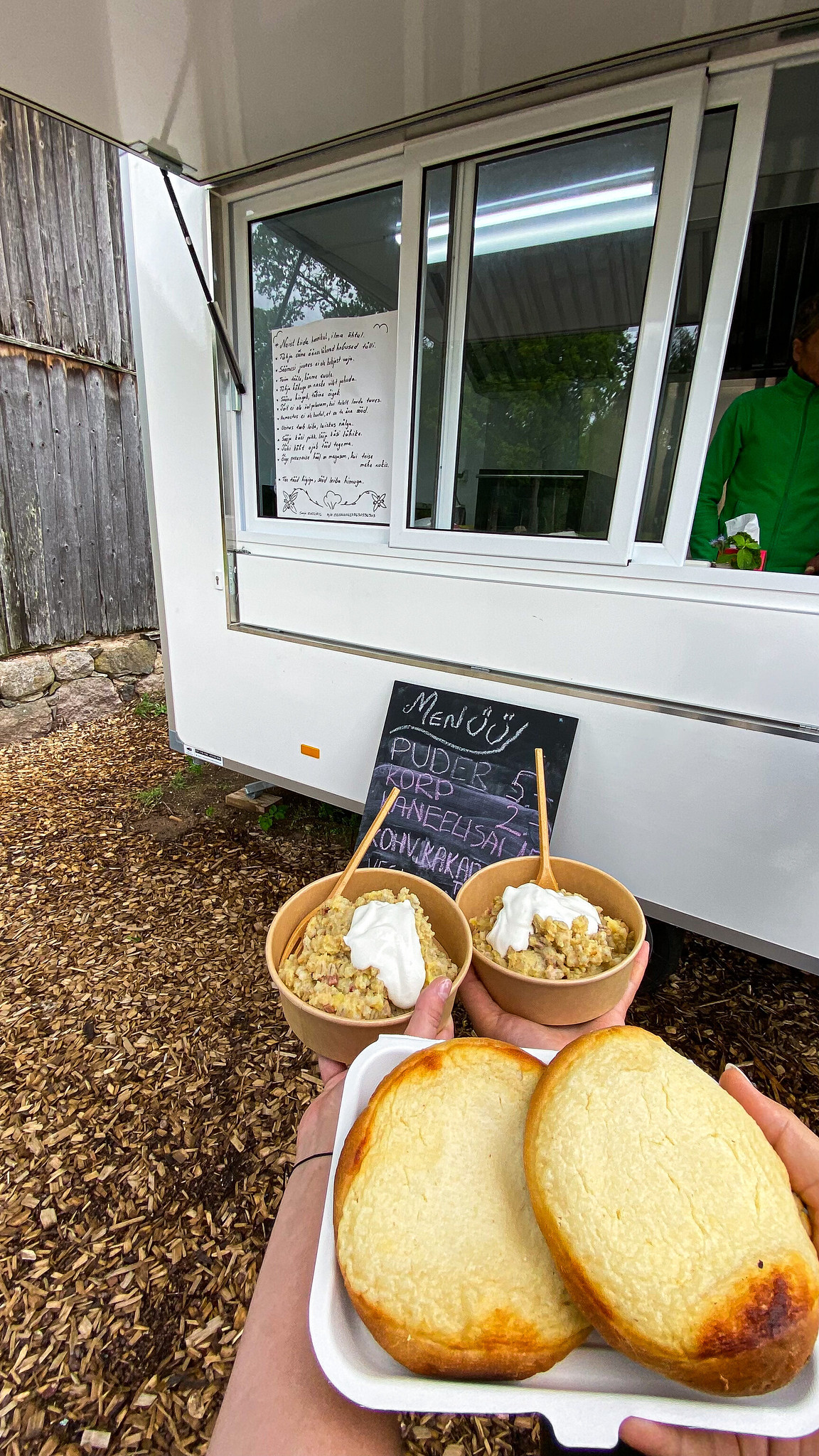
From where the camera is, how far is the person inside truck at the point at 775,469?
2555 mm

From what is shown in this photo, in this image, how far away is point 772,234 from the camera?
13.0 feet

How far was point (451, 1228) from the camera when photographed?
804 mm

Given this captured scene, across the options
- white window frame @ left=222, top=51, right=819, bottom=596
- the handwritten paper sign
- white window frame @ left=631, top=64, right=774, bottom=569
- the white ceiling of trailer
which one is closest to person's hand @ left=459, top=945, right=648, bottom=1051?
white window frame @ left=222, top=51, right=819, bottom=596

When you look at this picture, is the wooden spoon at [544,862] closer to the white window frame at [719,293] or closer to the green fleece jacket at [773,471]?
the white window frame at [719,293]

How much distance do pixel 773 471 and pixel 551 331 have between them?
1076 millimetres

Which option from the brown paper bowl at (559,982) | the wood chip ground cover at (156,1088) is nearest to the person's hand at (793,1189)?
the brown paper bowl at (559,982)

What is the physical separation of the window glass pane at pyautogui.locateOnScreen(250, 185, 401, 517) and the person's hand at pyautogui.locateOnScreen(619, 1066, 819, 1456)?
3.15 m

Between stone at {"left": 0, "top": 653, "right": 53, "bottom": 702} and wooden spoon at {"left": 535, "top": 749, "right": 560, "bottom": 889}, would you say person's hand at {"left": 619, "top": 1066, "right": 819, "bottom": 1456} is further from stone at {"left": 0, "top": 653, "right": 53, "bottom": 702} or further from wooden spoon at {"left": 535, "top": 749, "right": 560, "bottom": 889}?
stone at {"left": 0, "top": 653, "right": 53, "bottom": 702}

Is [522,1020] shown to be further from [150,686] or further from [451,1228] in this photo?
[150,686]

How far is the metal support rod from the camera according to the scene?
110 inches

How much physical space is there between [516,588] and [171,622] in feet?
7.31

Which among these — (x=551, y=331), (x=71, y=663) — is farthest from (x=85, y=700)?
(x=551, y=331)

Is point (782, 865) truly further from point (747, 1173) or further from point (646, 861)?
point (747, 1173)

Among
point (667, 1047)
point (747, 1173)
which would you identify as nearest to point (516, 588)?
point (667, 1047)
